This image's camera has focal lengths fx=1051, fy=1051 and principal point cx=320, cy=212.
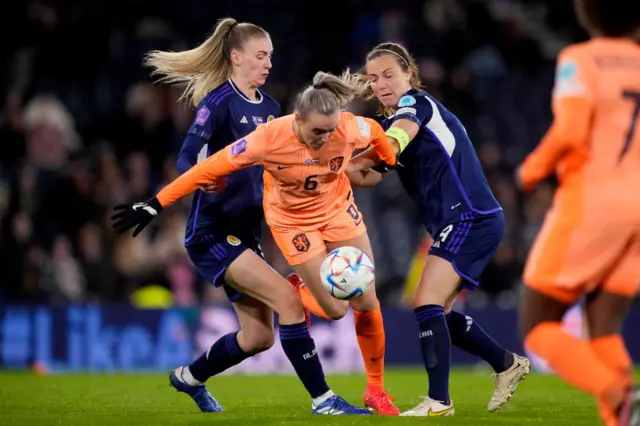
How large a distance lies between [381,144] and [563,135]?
7.28 ft

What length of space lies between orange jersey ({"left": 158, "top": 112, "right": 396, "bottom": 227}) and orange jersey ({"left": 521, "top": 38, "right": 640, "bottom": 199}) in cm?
206

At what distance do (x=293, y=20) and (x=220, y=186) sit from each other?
10.8m

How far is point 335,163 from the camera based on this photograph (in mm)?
6594

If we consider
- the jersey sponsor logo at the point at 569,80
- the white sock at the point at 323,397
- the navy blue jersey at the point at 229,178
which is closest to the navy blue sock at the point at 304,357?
the white sock at the point at 323,397

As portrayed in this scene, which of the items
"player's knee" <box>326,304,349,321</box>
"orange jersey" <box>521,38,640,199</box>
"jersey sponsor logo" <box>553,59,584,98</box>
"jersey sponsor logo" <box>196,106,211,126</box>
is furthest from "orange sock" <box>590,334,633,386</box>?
"jersey sponsor logo" <box>196,106,211,126</box>

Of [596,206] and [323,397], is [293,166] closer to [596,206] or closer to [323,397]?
[323,397]

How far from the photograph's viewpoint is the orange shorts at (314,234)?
6.72 meters

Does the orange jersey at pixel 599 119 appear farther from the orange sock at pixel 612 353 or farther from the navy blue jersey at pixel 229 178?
the navy blue jersey at pixel 229 178

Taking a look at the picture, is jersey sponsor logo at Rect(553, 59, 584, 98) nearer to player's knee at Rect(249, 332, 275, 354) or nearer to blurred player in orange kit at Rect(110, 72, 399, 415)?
blurred player in orange kit at Rect(110, 72, 399, 415)

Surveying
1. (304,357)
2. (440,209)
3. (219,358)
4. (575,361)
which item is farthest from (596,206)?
(219,358)

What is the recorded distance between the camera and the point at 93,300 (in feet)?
44.8

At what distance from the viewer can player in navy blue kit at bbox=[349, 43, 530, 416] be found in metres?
6.61

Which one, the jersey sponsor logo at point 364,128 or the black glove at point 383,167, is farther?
the black glove at point 383,167

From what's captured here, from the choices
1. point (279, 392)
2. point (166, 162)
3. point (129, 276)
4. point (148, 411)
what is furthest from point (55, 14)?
point (148, 411)
